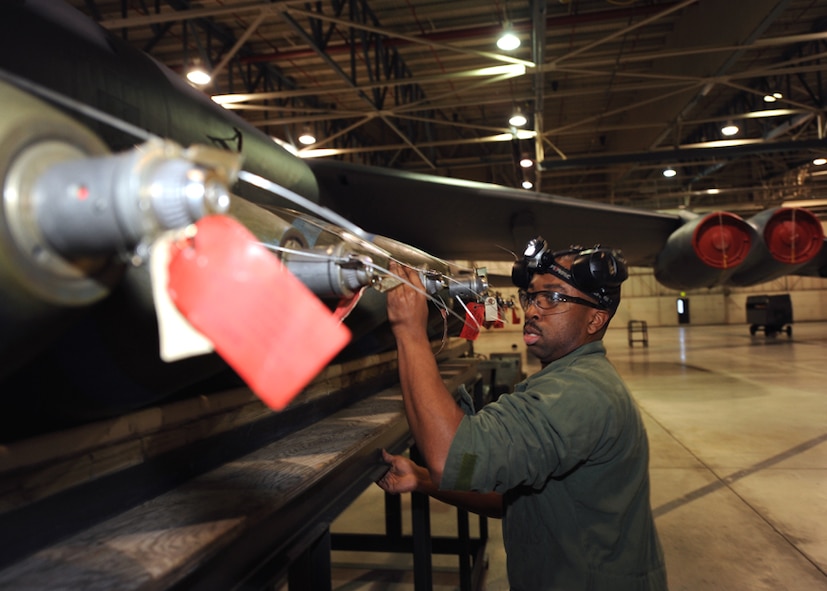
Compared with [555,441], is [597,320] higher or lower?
higher

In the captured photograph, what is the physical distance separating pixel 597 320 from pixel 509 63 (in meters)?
9.42

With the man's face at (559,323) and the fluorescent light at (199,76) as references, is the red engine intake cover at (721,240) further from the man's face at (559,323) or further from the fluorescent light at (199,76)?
the fluorescent light at (199,76)

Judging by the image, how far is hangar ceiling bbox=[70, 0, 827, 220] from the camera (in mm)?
8477

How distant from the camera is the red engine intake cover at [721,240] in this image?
18.6ft

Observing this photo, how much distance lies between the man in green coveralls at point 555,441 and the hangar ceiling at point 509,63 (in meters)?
6.38

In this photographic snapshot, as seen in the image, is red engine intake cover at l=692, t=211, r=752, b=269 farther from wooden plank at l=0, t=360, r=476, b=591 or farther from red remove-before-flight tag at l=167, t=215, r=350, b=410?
red remove-before-flight tag at l=167, t=215, r=350, b=410

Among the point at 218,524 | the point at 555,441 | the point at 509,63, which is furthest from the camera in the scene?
the point at 509,63

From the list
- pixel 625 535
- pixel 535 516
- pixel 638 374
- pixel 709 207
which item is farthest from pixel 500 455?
pixel 709 207

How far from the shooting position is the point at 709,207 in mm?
24750

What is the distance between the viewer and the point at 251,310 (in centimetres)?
68

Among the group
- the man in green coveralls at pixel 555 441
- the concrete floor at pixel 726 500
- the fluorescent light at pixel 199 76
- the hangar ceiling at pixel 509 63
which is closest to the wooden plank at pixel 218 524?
the man in green coveralls at pixel 555 441

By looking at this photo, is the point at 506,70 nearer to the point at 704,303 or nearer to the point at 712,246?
the point at 712,246

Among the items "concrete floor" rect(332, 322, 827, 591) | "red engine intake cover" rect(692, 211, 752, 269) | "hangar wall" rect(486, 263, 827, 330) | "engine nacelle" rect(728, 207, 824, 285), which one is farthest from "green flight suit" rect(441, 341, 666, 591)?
"hangar wall" rect(486, 263, 827, 330)

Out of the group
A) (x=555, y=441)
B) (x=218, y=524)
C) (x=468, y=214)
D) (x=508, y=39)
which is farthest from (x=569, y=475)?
(x=508, y=39)
